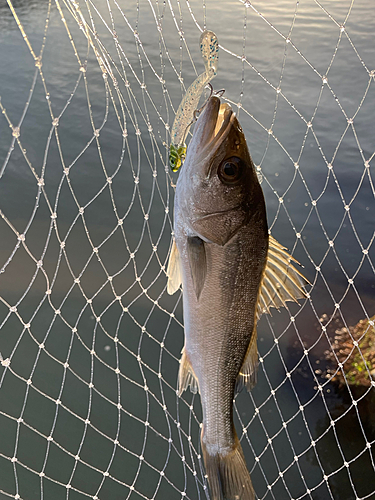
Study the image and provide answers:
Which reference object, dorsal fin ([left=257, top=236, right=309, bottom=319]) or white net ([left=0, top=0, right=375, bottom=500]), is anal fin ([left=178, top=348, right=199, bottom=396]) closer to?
dorsal fin ([left=257, top=236, right=309, bottom=319])

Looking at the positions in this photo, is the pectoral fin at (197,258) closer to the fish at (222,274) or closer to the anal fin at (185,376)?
the fish at (222,274)

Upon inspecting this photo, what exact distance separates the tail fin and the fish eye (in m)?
0.78

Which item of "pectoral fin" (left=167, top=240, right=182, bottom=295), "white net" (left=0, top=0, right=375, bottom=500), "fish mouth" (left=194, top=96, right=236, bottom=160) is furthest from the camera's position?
"white net" (left=0, top=0, right=375, bottom=500)

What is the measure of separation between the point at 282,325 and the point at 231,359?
229cm

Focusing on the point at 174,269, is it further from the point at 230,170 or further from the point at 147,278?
the point at 147,278

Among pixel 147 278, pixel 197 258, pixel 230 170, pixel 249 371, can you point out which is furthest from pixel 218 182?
pixel 147 278

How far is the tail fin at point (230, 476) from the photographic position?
1358 mm

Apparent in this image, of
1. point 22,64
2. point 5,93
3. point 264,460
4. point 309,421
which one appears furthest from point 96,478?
point 22,64

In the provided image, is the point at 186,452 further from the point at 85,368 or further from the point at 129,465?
the point at 85,368

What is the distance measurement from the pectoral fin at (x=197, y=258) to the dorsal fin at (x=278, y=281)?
7.7 inches

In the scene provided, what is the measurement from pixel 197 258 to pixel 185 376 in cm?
39

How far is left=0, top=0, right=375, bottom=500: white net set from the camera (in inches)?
97.3

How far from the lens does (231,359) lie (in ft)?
4.32

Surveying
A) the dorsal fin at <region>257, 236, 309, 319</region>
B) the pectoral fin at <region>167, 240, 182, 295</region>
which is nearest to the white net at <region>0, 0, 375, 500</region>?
the dorsal fin at <region>257, 236, 309, 319</region>
